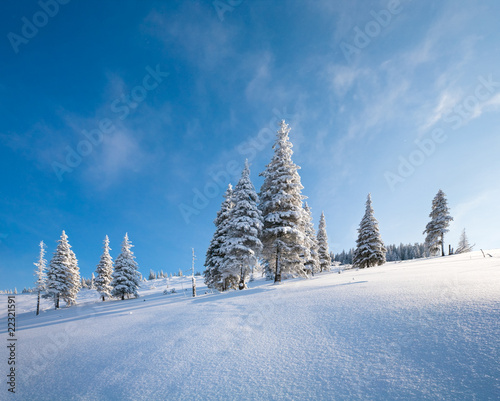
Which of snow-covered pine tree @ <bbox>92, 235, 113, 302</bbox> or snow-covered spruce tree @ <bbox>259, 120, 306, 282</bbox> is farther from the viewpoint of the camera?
snow-covered pine tree @ <bbox>92, 235, 113, 302</bbox>

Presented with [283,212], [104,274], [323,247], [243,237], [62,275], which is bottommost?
[104,274]

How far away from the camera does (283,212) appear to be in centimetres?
1794

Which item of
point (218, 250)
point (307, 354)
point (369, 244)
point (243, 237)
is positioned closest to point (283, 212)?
point (243, 237)

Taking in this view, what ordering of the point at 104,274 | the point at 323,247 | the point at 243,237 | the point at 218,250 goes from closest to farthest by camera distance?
the point at 243,237, the point at 218,250, the point at 104,274, the point at 323,247

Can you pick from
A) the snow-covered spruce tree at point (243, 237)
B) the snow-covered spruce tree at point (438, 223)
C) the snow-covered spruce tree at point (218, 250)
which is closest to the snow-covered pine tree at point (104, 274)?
the snow-covered spruce tree at point (218, 250)

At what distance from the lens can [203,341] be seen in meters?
6.23

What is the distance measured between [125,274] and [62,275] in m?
10.8

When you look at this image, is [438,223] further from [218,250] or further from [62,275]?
[62,275]

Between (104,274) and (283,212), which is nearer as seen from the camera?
(283,212)

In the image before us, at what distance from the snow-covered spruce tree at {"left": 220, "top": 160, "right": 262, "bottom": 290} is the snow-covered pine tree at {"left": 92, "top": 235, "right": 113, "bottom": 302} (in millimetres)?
31984

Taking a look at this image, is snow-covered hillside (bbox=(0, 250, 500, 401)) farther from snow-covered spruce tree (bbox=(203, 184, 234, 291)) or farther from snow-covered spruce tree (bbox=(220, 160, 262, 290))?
snow-covered spruce tree (bbox=(203, 184, 234, 291))

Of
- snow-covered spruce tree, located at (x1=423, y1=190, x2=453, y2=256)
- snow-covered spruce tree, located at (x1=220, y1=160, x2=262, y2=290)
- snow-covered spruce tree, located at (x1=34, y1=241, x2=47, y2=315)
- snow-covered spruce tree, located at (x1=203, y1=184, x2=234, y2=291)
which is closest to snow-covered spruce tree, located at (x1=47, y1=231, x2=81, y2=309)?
snow-covered spruce tree, located at (x1=34, y1=241, x2=47, y2=315)

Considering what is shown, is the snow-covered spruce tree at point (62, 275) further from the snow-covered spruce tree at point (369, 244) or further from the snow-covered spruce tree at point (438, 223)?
the snow-covered spruce tree at point (438, 223)

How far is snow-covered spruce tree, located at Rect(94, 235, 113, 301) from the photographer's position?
1566 inches
